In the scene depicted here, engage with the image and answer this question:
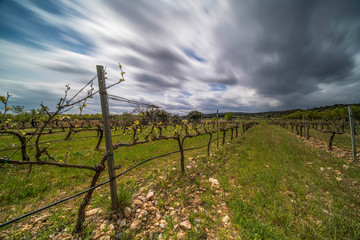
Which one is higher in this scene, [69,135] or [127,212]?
[69,135]

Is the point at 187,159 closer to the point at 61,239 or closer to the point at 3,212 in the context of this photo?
the point at 61,239

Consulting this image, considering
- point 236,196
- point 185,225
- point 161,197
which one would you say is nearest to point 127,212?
point 161,197

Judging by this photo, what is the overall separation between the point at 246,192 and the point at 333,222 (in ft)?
5.62

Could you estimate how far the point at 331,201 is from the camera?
11.1ft

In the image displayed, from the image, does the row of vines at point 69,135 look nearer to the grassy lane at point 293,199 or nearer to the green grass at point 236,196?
the green grass at point 236,196

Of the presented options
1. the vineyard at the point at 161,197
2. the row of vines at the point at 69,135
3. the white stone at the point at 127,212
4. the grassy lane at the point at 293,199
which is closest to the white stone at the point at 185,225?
the vineyard at the point at 161,197

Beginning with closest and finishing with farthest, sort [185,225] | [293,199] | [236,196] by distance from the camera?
[185,225]
[293,199]
[236,196]

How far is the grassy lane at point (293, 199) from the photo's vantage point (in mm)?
2555

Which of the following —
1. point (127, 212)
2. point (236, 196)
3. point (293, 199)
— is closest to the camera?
point (127, 212)

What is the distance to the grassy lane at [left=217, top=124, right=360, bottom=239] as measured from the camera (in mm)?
2555

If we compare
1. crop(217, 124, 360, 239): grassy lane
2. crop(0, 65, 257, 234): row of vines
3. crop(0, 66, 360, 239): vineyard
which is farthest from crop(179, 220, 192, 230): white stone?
crop(0, 65, 257, 234): row of vines

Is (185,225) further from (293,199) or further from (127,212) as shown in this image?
(293,199)

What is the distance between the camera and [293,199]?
3469 mm

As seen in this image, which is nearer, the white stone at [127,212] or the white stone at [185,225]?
the white stone at [185,225]
